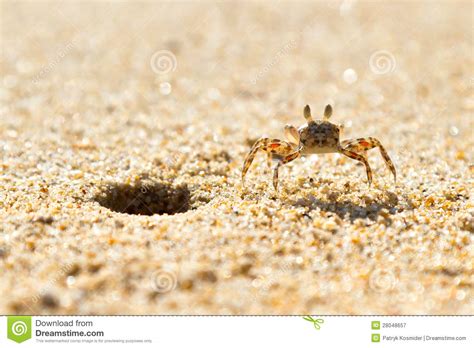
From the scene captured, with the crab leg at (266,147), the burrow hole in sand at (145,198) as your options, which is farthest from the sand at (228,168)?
the crab leg at (266,147)

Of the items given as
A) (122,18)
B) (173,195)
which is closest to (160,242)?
(173,195)

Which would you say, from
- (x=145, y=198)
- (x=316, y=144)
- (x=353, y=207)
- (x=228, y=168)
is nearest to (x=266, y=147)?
(x=316, y=144)

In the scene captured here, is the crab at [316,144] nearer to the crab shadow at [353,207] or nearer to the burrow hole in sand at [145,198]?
the crab shadow at [353,207]

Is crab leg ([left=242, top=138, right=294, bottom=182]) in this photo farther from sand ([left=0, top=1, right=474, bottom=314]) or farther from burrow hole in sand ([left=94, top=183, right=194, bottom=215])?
burrow hole in sand ([left=94, top=183, right=194, bottom=215])

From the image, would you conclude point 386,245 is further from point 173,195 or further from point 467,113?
point 467,113

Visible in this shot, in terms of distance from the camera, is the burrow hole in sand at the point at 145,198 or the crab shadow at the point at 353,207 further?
the burrow hole in sand at the point at 145,198

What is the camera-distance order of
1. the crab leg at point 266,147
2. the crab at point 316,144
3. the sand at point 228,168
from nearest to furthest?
the sand at point 228,168 → the crab at point 316,144 → the crab leg at point 266,147
